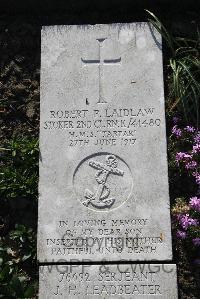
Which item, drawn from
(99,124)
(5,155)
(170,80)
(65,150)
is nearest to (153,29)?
(170,80)

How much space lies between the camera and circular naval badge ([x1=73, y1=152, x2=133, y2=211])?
430cm

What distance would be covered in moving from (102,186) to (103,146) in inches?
14.6

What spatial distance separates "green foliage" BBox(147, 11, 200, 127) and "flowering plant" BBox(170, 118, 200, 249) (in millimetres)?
149

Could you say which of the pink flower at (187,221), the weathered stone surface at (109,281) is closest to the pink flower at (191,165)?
the pink flower at (187,221)

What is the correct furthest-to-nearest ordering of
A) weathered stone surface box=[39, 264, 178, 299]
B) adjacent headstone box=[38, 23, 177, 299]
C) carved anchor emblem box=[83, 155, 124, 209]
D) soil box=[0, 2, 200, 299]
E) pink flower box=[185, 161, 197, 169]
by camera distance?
soil box=[0, 2, 200, 299] → pink flower box=[185, 161, 197, 169] → carved anchor emblem box=[83, 155, 124, 209] → adjacent headstone box=[38, 23, 177, 299] → weathered stone surface box=[39, 264, 178, 299]

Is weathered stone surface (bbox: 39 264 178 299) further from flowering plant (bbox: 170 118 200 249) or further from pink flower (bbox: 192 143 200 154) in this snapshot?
pink flower (bbox: 192 143 200 154)

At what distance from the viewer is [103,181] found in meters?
4.33

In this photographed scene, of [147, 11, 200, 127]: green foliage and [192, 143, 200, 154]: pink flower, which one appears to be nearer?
[192, 143, 200, 154]: pink flower

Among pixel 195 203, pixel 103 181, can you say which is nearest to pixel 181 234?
pixel 195 203

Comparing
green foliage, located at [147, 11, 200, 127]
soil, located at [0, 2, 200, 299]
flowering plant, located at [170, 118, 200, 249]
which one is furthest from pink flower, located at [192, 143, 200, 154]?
soil, located at [0, 2, 200, 299]

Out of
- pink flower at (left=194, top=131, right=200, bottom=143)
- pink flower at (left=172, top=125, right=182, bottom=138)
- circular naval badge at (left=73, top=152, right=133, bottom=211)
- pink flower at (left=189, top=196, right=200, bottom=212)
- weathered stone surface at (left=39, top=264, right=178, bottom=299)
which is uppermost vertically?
pink flower at (left=172, top=125, right=182, bottom=138)

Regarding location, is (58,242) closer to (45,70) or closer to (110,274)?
(110,274)

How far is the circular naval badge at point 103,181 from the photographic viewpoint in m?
4.30

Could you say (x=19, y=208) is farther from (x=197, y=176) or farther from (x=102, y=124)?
(x=197, y=176)
